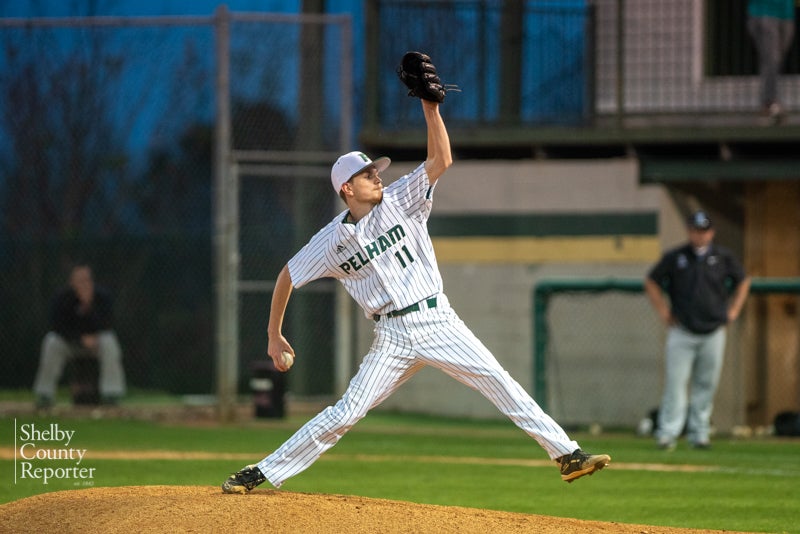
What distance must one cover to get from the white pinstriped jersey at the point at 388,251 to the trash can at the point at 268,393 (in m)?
7.88

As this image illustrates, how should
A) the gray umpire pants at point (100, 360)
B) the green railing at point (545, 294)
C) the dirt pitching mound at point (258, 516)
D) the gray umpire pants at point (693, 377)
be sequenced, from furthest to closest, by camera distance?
1. the gray umpire pants at point (100, 360)
2. the green railing at point (545, 294)
3. the gray umpire pants at point (693, 377)
4. the dirt pitching mound at point (258, 516)

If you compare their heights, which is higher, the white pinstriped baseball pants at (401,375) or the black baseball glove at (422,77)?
the black baseball glove at (422,77)

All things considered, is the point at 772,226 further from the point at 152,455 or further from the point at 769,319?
the point at 152,455

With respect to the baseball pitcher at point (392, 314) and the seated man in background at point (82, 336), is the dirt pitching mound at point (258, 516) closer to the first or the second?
the baseball pitcher at point (392, 314)

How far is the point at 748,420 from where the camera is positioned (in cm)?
1602

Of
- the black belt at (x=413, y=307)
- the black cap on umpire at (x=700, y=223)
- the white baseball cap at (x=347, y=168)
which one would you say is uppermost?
the white baseball cap at (x=347, y=168)

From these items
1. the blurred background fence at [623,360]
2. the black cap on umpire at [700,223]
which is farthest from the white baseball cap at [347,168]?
the blurred background fence at [623,360]

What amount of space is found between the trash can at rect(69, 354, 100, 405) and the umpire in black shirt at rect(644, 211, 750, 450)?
6.89 m

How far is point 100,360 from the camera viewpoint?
15734 millimetres

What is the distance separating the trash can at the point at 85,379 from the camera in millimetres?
15656

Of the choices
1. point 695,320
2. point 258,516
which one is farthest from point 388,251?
point 695,320

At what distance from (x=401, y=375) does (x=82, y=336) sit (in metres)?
9.52

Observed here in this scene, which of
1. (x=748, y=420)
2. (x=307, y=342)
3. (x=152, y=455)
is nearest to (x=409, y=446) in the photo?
(x=152, y=455)

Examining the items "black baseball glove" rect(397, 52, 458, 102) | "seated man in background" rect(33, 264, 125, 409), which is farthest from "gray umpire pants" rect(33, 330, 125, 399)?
"black baseball glove" rect(397, 52, 458, 102)
